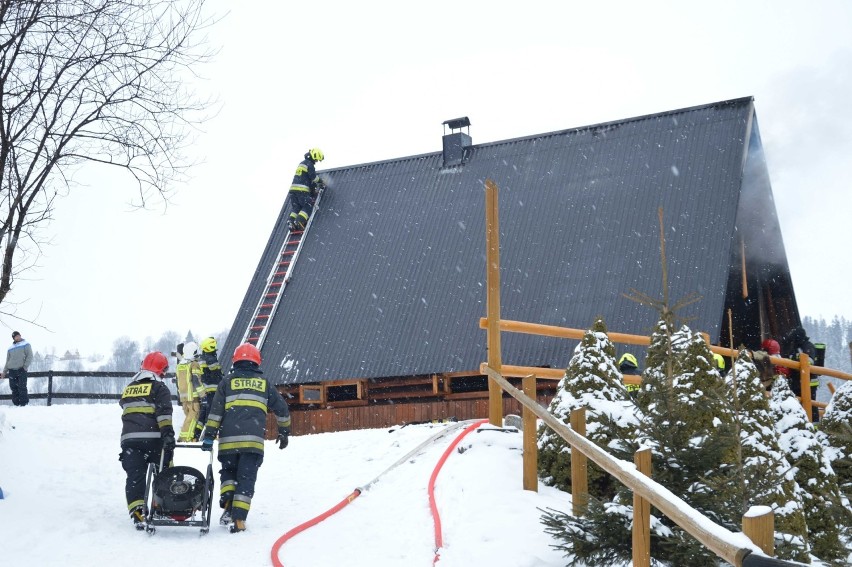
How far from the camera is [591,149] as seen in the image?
23406 millimetres

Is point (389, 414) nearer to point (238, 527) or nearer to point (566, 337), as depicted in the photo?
point (566, 337)

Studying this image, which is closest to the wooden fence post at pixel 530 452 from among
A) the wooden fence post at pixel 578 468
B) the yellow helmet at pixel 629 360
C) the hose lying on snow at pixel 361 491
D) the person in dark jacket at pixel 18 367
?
the wooden fence post at pixel 578 468

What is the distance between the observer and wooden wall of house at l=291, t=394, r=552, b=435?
1895 cm

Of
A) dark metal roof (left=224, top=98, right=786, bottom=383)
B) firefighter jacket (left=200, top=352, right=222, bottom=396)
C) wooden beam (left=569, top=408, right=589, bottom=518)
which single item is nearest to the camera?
wooden beam (left=569, top=408, right=589, bottom=518)

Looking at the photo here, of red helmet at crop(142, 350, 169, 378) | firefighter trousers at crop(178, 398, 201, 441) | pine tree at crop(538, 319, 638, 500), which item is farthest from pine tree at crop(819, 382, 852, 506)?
firefighter trousers at crop(178, 398, 201, 441)

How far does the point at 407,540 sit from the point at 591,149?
1615 cm

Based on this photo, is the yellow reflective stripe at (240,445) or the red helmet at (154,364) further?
the red helmet at (154,364)

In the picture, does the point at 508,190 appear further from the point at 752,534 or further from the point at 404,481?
the point at 752,534

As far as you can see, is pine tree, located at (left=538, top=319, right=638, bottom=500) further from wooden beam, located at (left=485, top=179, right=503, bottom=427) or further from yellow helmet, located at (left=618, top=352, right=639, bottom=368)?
yellow helmet, located at (left=618, top=352, right=639, bottom=368)

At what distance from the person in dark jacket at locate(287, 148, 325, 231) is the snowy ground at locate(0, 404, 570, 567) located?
11.1 metres

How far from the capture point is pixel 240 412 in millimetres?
10312

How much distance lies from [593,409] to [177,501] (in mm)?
4023

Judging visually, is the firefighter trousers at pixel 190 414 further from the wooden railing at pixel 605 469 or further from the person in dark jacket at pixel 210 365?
the wooden railing at pixel 605 469

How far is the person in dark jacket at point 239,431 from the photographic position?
32.8ft
